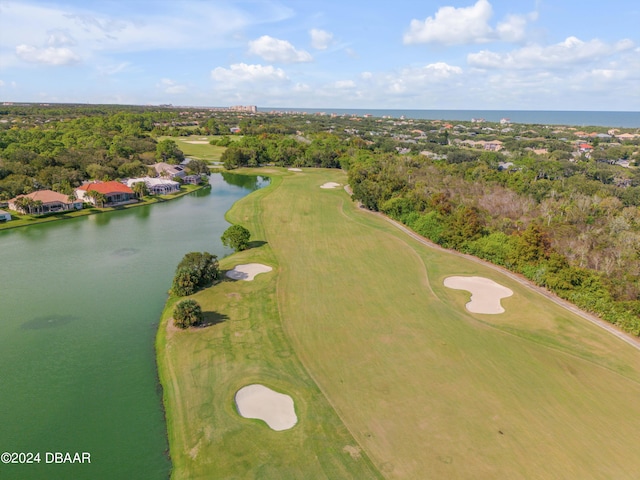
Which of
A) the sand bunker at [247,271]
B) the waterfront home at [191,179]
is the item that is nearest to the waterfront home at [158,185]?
the waterfront home at [191,179]

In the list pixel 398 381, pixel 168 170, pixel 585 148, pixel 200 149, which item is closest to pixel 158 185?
pixel 168 170

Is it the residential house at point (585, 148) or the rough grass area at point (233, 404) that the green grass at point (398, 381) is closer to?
the rough grass area at point (233, 404)

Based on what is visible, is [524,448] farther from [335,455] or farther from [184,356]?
[184,356]

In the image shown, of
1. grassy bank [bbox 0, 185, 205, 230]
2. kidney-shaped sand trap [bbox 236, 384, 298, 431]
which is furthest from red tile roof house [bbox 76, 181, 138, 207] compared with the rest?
kidney-shaped sand trap [bbox 236, 384, 298, 431]

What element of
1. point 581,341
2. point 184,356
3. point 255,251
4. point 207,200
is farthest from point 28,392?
point 207,200

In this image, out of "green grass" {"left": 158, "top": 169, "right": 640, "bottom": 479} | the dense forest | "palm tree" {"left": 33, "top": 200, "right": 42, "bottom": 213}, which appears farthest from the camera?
"palm tree" {"left": 33, "top": 200, "right": 42, "bottom": 213}

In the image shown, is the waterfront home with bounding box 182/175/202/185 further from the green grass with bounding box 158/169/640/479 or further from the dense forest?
the green grass with bounding box 158/169/640/479
